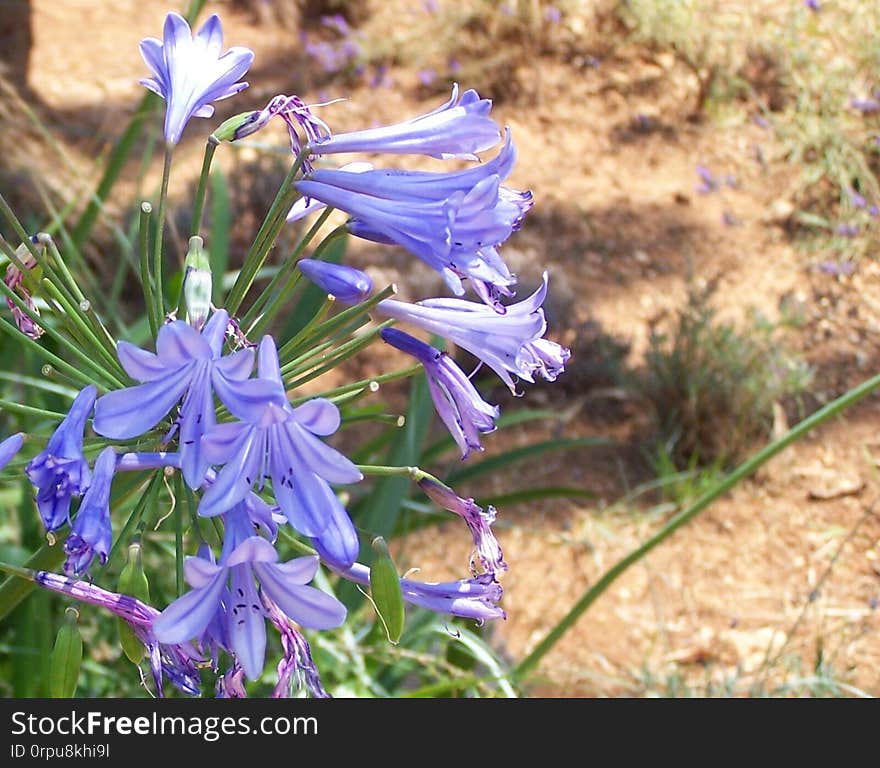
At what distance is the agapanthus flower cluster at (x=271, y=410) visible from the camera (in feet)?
3.71

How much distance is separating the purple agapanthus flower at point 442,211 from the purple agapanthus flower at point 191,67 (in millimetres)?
247

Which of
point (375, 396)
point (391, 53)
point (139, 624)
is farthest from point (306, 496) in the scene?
point (391, 53)

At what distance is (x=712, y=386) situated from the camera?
4.26 m

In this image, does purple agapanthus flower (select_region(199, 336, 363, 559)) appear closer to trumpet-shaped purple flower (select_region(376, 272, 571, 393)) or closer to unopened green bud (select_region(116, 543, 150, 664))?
unopened green bud (select_region(116, 543, 150, 664))

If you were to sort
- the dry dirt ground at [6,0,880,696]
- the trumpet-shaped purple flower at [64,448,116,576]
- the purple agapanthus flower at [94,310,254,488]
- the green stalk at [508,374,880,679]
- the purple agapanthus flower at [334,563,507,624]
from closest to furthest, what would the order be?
1. the purple agapanthus flower at [94,310,254,488]
2. the trumpet-shaped purple flower at [64,448,116,576]
3. the purple agapanthus flower at [334,563,507,624]
4. the green stalk at [508,374,880,679]
5. the dry dirt ground at [6,0,880,696]

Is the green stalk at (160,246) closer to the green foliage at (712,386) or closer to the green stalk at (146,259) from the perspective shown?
the green stalk at (146,259)

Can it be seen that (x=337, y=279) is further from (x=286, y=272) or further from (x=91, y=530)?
(x=91, y=530)

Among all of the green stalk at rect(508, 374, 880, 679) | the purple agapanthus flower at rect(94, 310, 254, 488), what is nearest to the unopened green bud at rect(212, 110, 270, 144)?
the purple agapanthus flower at rect(94, 310, 254, 488)

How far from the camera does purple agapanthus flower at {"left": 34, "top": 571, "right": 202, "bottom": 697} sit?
1275 mm

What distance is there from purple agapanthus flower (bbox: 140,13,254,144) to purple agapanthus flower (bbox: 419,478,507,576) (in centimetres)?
57

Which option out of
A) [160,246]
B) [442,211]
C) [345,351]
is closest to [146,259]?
[160,246]

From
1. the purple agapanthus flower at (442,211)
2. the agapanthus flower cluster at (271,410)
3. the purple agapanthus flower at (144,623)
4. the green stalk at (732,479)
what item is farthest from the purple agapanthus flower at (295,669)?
the green stalk at (732,479)

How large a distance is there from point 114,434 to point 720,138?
5405mm
